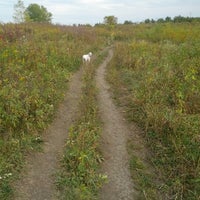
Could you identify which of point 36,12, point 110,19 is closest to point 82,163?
point 110,19

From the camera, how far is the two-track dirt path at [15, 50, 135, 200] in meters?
3.76

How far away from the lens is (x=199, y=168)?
396 centimetres

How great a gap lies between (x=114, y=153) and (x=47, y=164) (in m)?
1.07

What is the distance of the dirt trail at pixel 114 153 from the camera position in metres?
3.85

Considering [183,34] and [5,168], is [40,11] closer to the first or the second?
[183,34]

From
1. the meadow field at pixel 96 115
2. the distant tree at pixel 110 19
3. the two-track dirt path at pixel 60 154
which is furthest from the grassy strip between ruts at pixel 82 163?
the distant tree at pixel 110 19

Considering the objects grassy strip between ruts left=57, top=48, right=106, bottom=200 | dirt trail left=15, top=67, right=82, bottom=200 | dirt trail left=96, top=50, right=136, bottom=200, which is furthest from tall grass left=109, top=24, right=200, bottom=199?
dirt trail left=15, top=67, right=82, bottom=200

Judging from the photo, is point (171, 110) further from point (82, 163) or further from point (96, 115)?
point (82, 163)

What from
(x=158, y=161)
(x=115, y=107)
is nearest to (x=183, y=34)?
(x=115, y=107)

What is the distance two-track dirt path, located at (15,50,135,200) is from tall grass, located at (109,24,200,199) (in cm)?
47

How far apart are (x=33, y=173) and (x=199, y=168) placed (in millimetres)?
2198

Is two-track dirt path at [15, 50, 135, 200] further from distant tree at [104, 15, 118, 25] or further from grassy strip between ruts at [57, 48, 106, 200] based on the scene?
distant tree at [104, 15, 118, 25]

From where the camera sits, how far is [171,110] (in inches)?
221

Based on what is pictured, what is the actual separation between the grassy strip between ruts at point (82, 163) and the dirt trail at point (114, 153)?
0.14 meters
